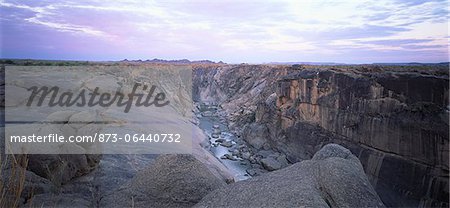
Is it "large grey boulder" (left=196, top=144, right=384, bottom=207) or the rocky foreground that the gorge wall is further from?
"large grey boulder" (left=196, top=144, right=384, bottom=207)

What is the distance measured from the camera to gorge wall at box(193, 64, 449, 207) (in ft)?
63.7

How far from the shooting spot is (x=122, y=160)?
1260 cm

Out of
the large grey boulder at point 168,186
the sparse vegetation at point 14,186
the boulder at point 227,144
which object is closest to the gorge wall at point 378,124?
the boulder at point 227,144

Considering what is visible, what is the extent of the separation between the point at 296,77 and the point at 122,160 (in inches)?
923

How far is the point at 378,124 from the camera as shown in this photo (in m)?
23.2

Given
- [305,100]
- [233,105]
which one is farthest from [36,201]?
[233,105]

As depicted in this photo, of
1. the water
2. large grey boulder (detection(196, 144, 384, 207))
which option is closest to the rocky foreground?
large grey boulder (detection(196, 144, 384, 207))

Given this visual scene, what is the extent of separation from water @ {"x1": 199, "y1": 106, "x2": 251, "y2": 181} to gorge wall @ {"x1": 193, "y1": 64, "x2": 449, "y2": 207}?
10.1 feet

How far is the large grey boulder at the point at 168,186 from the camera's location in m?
6.93

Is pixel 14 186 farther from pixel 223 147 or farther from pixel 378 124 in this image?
pixel 223 147

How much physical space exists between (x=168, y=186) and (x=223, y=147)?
87.5 ft

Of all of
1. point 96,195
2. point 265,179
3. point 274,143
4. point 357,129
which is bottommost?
point 274,143

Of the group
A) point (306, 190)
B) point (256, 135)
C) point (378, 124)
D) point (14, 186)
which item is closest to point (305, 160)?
point (306, 190)

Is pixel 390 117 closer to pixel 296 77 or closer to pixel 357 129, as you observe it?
pixel 357 129
